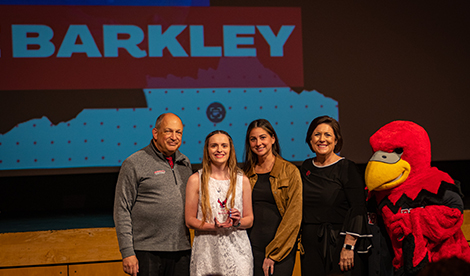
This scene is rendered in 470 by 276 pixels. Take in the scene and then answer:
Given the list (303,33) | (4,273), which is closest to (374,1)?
(303,33)

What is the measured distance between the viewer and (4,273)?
8.72 feet

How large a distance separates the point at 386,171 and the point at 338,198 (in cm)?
27

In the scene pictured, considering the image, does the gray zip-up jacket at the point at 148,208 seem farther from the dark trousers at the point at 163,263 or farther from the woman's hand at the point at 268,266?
the woman's hand at the point at 268,266

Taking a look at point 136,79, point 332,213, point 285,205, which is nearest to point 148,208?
point 285,205

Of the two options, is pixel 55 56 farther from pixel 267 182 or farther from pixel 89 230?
pixel 267 182

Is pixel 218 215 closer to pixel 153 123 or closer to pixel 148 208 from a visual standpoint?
pixel 148 208

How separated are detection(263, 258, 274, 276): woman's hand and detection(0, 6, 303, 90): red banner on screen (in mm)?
2004

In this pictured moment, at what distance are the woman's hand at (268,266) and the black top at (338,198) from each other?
0.28 meters

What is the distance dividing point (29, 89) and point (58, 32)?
57cm

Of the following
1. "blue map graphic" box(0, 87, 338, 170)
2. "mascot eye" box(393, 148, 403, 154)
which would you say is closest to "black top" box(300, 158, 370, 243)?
"mascot eye" box(393, 148, 403, 154)

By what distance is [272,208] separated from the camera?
198cm

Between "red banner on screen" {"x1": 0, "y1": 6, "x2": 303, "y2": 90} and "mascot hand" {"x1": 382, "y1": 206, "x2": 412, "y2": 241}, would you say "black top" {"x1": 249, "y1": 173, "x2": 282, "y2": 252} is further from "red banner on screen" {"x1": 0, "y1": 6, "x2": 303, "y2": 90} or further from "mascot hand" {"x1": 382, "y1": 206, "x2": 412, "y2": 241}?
"red banner on screen" {"x1": 0, "y1": 6, "x2": 303, "y2": 90}

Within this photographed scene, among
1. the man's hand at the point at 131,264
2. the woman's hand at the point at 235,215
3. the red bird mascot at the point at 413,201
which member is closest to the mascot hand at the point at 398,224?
the red bird mascot at the point at 413,201

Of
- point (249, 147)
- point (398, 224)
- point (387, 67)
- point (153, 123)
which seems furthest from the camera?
point (387, 67)
